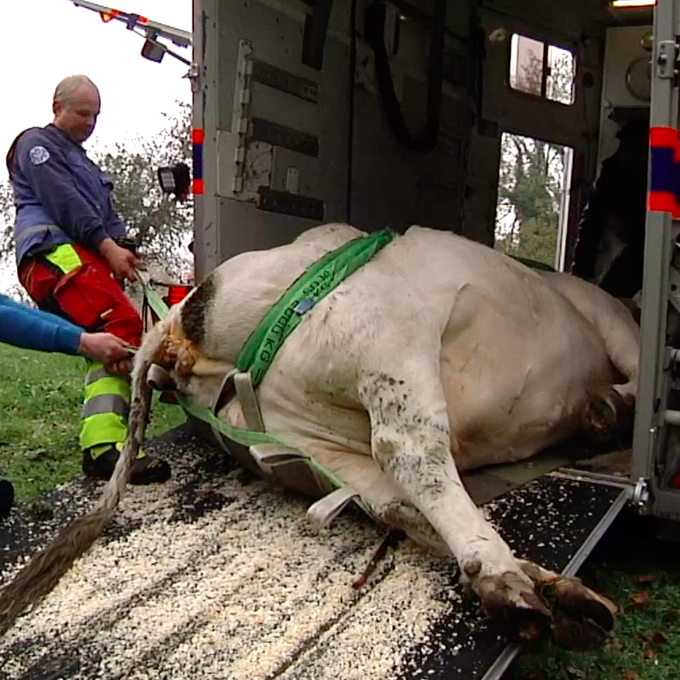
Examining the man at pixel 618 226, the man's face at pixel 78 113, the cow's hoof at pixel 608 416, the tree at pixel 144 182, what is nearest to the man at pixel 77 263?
the man's face at pixel 78 113

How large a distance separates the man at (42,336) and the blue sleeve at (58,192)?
0.55 m

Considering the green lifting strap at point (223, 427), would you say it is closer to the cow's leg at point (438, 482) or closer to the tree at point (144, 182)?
the cow's leg at point (438, 482)

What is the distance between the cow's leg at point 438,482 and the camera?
2.70 meters

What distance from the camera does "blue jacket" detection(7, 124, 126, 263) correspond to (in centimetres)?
436

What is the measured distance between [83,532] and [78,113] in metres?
2.14

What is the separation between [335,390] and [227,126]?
5.91ft

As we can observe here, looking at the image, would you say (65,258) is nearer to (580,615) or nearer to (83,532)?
(83,532)

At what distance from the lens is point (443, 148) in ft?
23.6

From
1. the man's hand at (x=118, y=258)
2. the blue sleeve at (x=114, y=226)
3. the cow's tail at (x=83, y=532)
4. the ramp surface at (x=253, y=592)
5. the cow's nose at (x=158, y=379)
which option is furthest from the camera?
the blue sleeve at (x=114, y=226)

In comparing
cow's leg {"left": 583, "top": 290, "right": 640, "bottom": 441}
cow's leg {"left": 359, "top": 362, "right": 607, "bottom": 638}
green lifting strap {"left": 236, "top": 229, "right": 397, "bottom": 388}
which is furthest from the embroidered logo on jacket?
cow's leg {"left": 583, "top": 290, "right": 640, "bottom": 441}

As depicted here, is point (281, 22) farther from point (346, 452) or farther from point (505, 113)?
point (505, 113)

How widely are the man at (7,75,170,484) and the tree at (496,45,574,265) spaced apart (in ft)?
12.7

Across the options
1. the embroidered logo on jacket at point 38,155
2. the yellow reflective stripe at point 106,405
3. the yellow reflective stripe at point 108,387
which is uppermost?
the embroidered logo on jacket at point 38,155

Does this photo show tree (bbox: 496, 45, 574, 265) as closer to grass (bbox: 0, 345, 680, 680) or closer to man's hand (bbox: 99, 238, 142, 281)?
grass (bbox: 0, 345, 680, 680)
